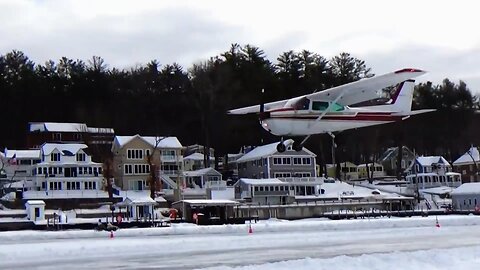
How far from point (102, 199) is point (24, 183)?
1019 cm

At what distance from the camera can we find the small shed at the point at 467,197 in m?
75.4

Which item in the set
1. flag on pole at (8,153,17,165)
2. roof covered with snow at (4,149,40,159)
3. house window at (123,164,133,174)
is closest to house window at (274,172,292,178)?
house window at (123,164,133,174)

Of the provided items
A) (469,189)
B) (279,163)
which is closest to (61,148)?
(279,163)

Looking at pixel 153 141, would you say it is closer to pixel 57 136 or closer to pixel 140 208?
pixel 57 136

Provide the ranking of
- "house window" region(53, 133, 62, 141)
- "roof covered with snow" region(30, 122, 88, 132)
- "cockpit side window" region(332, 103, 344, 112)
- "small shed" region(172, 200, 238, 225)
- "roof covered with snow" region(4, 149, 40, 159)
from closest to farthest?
"cockpit side window" region(332, 103, 344, 112) → "small shed" region(172, 200, 238, 225) → "roof covered with snow" region(4, 149, 40, 159) → "roof covered with snow" region(30, 122, 88, 132) → "house window" region(53, 133, 62, 141)

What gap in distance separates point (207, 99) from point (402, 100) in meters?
61.9

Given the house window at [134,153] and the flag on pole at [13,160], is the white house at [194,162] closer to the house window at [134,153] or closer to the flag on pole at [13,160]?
the house window at [134,153]

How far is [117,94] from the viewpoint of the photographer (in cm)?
10569

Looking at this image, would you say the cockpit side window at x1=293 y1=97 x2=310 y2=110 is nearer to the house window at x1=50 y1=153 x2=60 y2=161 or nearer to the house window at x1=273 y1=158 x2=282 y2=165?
the house window at x1=273 y1=158 x2=282 y2=165

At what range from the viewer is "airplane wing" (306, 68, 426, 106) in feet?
109

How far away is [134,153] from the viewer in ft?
278

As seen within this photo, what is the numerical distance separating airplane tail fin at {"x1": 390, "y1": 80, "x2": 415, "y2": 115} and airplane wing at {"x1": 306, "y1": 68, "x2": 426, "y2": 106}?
1.80 metres

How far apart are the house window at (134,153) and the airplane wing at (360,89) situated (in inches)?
1997

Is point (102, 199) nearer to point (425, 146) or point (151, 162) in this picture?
point (151, 162)
